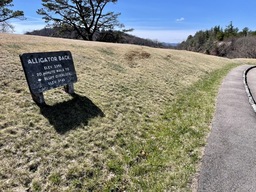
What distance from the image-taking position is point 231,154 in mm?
4586

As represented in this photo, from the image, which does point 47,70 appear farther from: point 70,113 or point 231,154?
point 231,154

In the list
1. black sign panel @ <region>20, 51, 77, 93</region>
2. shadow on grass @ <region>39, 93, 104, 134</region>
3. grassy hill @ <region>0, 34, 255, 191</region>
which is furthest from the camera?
black sign panel @ <region>20, 51, 77, 93</region>

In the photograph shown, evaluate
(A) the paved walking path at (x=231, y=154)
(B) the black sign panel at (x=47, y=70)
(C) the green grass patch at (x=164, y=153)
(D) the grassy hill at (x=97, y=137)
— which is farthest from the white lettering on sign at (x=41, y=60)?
(A) the paved walking path at (x=231, y=154)

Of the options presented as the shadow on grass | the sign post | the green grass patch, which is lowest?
the green grass patch

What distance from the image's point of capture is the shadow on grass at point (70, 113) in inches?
197

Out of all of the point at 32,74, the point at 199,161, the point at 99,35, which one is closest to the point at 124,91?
the point at 32,74

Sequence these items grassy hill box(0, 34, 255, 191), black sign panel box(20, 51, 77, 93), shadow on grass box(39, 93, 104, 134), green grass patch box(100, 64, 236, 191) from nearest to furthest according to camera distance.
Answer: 1. grassy hill box(0, 34, 255, 191)
2. green grass patch box(100, 64, 236, 191)
3. shadow on grass box(39, 93, 104, 134)
4. black sign panel box(20, 51, 77, 93)

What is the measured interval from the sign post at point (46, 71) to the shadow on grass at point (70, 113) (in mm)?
428

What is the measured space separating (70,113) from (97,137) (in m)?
1.17

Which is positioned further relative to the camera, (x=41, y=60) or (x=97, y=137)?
(x=41, y=60)

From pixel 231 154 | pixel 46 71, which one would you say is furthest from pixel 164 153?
pixel 46 71

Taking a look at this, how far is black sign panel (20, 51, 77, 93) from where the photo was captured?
5.25 meters

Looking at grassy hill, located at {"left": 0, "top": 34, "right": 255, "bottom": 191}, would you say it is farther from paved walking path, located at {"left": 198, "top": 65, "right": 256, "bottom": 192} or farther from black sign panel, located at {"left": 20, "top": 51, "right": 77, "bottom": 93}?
black sign panel, located at {"left": 20, "top": 51, "right": 77, "bottom": 93}

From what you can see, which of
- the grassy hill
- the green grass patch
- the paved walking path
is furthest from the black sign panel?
the paved walking path
